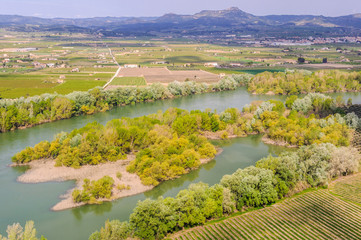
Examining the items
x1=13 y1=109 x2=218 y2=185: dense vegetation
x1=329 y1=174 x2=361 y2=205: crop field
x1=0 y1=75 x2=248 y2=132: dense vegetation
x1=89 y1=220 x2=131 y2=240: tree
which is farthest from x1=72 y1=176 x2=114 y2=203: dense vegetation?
x1=0 y1=75 x2=248 y2=132: dense vegetation

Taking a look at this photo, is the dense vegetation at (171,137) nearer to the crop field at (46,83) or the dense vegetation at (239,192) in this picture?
the dense vegetation at (239,192)

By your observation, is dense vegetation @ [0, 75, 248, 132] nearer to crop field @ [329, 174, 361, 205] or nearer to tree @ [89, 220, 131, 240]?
tree @ [89, 220, 131, 240]

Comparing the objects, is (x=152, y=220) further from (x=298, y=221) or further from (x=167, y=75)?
(x=167, y=75)

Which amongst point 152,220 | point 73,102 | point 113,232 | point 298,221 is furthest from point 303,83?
point 113,232

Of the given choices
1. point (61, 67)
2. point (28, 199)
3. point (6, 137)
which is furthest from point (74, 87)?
point (28, 199)

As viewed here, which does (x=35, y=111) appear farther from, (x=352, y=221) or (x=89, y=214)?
(x=352, y=221)

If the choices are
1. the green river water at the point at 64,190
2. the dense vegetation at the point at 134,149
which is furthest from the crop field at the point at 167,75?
the dense vegetation at the point at 134,149

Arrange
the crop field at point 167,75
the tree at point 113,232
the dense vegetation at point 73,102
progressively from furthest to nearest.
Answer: the crop field at point 167,75
the dense vegetation at point 73,102
the tree at point 113,232
